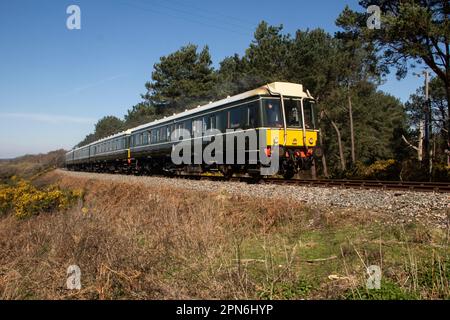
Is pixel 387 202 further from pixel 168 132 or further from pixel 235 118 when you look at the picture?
pixel 168 132

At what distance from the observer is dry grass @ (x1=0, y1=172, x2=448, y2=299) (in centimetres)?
411

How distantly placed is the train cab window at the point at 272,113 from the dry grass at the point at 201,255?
4.75 meters

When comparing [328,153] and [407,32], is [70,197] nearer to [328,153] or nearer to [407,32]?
[407,32]

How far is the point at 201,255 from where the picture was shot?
524cm

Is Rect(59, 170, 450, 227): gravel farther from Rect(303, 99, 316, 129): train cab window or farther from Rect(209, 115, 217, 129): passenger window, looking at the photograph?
Rect(209, 115, 217, 129): passenger window

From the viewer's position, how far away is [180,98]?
3797cm

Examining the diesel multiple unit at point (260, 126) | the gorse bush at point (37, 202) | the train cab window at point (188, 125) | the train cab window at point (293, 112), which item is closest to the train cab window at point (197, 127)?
the diesel multiple unit at point (260, 126)

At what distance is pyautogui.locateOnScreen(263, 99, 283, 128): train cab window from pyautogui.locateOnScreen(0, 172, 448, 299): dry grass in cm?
475

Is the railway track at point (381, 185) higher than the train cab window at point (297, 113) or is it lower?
lower

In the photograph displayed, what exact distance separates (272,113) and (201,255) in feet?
27.6

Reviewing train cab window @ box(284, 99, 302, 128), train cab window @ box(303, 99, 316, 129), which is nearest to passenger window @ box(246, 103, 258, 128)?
train cab window @ box(284, 99, 302, 128)

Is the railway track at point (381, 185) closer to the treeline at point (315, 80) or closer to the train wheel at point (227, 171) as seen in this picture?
the train wheel at point (227, 171)

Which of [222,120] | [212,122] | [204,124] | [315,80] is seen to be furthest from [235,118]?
[315,80]

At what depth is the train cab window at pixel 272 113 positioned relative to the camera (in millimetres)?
12792
